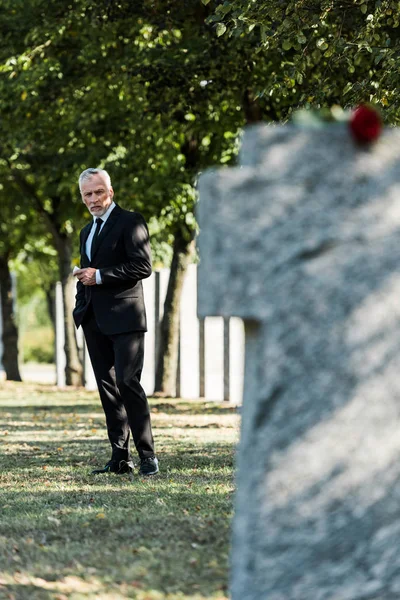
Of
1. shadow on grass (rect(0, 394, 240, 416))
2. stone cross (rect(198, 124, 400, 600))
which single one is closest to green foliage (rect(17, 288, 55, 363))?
shadow on grass (rect(0, 394, 240, 416))

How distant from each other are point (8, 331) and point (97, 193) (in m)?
19.0

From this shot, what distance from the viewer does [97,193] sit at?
823 cm

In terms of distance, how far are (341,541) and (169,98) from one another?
440 inches

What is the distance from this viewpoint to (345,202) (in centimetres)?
392

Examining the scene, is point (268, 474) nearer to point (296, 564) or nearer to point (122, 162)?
point (296, 564)

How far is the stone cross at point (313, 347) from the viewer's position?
12.7ft

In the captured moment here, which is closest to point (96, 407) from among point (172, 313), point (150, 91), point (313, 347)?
point (172, 313)

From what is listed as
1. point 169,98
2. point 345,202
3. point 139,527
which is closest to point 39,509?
point 139,527

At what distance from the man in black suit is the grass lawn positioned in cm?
59

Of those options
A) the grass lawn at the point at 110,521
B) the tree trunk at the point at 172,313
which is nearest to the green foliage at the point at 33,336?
the tree trunk at the point at 172,313

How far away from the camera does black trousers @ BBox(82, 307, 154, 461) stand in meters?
8.20

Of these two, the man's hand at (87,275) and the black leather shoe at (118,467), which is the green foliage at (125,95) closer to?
the man's hand at (87,275)

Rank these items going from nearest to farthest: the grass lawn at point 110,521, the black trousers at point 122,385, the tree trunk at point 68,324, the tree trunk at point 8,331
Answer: the grass lawn at point 110,521, the black trousers at point 122,385, the tree trunk at point 68,324, the tree trunk at point 8,331

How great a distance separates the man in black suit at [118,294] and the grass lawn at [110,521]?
59 centimetres
